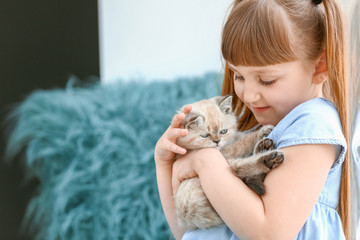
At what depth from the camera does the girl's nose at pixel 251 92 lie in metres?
0.84

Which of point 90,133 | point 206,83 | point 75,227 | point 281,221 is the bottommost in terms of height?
point 75,227

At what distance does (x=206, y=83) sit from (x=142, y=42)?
2.52 feet

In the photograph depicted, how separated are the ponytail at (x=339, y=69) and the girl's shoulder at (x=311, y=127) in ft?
0.08

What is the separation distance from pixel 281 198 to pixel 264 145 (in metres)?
0.12

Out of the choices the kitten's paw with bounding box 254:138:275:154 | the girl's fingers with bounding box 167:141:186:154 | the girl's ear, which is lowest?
the girl's fingers with bounding box 167:141:186:154

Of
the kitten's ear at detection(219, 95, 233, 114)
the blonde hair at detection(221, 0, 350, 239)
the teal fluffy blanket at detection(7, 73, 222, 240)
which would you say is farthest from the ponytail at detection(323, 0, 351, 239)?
the teal fluffy blanket at detection(7, 73, 222, 240)

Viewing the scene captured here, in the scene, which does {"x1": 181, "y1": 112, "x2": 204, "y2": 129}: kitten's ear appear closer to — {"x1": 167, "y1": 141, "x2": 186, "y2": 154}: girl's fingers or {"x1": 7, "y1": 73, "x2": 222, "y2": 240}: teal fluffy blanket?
{"x1": 167, "y1": 141, "x2": 186, "y2": 154}: girl's fingers

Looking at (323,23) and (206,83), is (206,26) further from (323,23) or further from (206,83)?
(323,23)

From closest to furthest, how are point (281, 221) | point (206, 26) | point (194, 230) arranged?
point (281, 221) < point (194, 230) < point (206, 26)

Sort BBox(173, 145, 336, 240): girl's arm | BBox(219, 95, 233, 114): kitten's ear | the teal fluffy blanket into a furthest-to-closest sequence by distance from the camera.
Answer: the teal fluffy blanket
BBox(219, 95, 233, 114): kitten's ear
BBox(173, 145, 336, 240): girl's arm

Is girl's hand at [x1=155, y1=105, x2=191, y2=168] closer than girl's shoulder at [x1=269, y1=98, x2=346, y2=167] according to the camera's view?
No

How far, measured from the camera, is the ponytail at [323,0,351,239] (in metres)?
0.82

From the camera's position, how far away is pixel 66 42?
8.40 feet

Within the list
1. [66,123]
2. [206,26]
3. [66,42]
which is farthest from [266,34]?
[66,42]
